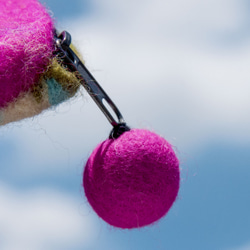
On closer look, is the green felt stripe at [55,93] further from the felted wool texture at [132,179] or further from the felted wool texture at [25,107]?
the felted wool texture at [132,179]

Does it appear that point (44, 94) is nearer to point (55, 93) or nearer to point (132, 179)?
point (55, 93)

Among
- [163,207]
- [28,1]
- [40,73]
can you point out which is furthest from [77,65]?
[163,207]

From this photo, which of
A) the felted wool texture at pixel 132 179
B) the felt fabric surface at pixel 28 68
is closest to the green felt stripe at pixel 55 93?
the felt fabric surface at pixel 28 68

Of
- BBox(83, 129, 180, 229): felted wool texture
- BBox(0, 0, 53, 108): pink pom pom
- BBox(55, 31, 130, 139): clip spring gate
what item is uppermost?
BBox(0, 0, 53, 108): pink pom pom

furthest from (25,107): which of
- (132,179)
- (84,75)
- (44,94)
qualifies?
(132,179)

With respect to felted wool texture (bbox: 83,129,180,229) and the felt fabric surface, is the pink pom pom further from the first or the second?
felted wool texture (bbox: 83,129,180,229)

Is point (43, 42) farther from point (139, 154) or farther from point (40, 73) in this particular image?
point (139, 154)

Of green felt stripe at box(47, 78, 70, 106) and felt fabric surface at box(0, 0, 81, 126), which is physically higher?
felt fabric surface at box(0, 0, 81, 126)

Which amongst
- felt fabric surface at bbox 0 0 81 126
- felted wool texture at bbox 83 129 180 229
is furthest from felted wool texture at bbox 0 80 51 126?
felted wool texture at bbox 83 129 180 229
